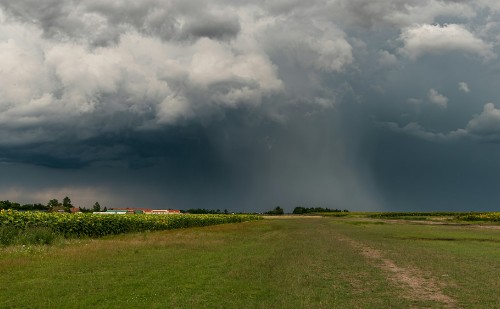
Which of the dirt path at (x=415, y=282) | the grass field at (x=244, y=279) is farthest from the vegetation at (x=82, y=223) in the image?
the dirt path at (x=415, y=282)

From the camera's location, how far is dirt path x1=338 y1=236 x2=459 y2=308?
44.2ft

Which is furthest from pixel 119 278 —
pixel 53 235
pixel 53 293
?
pixel 53 235

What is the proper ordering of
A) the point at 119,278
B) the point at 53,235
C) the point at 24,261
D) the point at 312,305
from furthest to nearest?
the point at 53,235, the point at 24,261, the point at 119,278, the point at 312,305

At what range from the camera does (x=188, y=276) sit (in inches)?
677

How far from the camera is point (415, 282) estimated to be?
53.6 ft

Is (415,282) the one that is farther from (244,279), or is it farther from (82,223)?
(82,223)

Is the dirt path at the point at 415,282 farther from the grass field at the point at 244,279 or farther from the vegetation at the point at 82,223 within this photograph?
the vegetation at the point at 82,223

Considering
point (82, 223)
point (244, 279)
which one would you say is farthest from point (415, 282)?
point (82, 223)

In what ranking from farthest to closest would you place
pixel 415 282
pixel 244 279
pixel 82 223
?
pixel 82 223 → pixel 244 279 → pixel 415 282

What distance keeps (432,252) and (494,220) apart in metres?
85.3

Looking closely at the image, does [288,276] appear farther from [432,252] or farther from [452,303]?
[432,252]

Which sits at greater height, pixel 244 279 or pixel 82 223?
pixel 82 223

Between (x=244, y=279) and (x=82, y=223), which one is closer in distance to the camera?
(x=244, y=279)

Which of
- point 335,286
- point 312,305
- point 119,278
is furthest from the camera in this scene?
point 119,278
